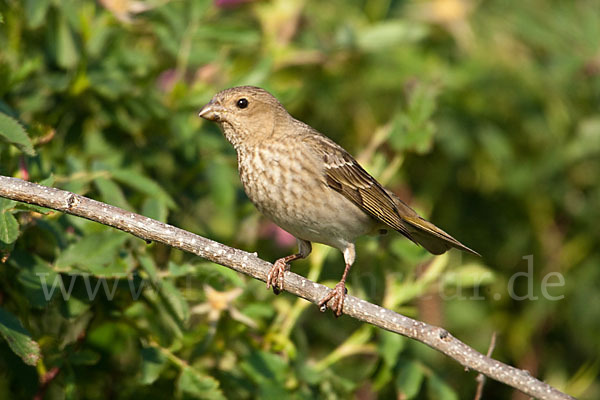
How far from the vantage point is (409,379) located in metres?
4.08

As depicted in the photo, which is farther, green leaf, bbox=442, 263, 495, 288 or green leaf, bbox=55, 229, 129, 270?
green leaf, bbox=442, 263, 495, 288

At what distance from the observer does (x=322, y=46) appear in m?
5.54

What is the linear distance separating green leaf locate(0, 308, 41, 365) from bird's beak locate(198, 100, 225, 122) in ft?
5.20

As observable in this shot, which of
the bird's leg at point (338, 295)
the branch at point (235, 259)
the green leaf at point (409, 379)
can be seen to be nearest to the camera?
the branch at point (235, 259)

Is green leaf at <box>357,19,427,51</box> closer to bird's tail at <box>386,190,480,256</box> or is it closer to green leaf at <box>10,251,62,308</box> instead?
bird's tail at <box>386,190,480,256</box>

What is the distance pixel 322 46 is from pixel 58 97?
1.86 m

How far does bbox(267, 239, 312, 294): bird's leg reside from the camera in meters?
3.62

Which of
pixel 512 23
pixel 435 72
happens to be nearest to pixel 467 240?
pixel 435 72

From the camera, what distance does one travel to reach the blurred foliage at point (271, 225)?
374 centimetres

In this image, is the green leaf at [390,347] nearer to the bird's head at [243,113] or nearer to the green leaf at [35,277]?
the bird's head at [243,113]

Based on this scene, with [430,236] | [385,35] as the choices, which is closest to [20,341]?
[430,236]

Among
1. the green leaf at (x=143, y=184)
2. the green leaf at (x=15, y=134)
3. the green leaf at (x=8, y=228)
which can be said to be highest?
the green leaf at (x=15, y=134)

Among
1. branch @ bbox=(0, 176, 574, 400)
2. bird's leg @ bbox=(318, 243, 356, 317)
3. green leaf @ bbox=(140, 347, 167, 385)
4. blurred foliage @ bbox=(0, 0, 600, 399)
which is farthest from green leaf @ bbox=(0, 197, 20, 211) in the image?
bird's leg @ bbox=(318, 243, 356, 317)

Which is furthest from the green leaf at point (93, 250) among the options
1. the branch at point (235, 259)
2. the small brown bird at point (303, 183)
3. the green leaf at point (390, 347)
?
the green leaf at point (390, 347)
